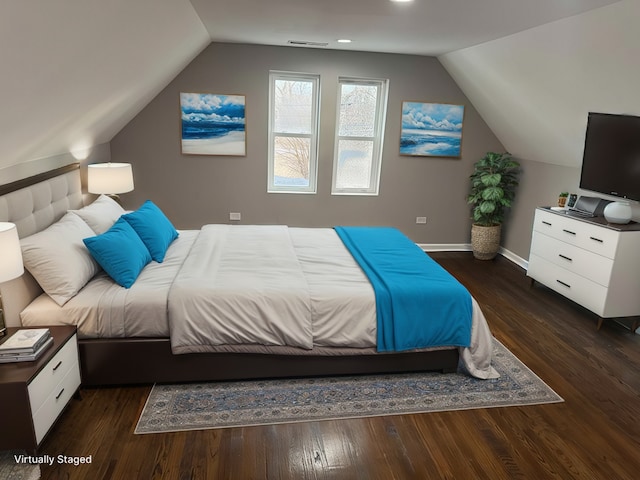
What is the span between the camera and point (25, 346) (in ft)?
7.04

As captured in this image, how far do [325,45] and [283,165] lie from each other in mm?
1391

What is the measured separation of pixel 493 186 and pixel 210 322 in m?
3.75

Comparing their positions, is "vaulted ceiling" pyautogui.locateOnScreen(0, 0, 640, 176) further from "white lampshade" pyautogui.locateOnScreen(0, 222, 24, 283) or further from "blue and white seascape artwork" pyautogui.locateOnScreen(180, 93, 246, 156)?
"white lampshade" pyautogui.locateOnScreen(0, 222, 24, 283)

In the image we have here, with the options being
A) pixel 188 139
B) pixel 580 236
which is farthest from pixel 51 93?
pixel 580 236

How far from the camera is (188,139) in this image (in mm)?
5105

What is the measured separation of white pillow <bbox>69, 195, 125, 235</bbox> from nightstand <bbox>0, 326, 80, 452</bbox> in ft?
3.42

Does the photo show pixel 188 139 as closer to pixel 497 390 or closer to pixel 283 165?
pixel 283 165

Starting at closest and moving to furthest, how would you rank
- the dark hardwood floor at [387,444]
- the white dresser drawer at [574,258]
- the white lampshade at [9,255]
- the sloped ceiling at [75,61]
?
the sloped ceiling at [75,61] < the white lampshade at [9,255] < the dark hardwood floor at [387,444] < the white dresser drawer at [574,258]

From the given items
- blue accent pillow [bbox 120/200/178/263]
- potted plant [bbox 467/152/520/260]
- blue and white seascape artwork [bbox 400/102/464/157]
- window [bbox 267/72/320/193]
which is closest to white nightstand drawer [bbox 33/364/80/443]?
blue accent pillow [bbox 120/200/178/263]

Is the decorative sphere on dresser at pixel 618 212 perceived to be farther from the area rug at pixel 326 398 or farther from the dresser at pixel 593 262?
the area rug at pixel 326 398

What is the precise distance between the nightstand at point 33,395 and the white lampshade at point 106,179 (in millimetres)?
1788

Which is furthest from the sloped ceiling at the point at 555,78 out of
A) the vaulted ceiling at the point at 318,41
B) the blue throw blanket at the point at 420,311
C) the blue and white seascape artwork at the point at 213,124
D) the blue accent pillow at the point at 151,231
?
the blue accent pillow at the point at 151,231

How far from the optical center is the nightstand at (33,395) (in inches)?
77.9

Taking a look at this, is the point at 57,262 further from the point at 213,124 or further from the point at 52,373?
the point at 213,124
